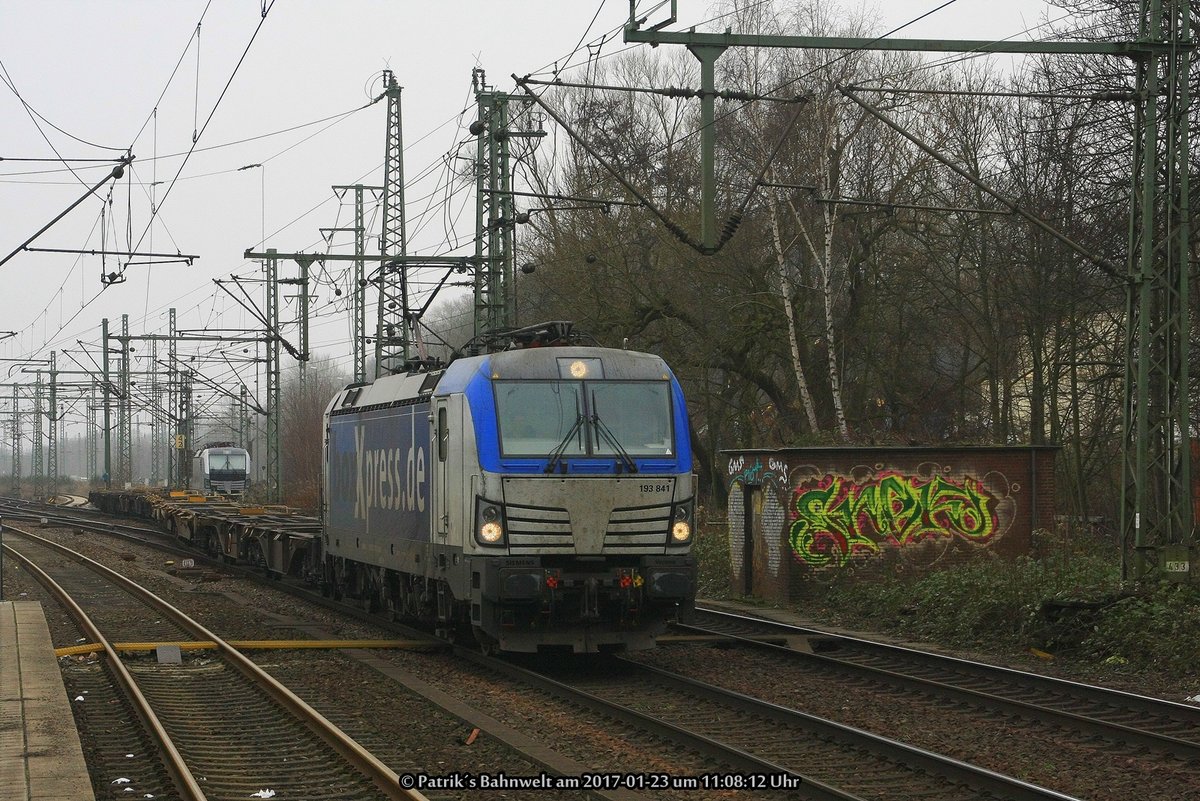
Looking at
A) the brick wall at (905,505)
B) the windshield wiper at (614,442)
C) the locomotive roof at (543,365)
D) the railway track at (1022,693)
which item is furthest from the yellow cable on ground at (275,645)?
the brick wall at (905,505)

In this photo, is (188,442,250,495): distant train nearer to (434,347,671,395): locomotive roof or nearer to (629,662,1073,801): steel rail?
(434,347,671,395): locomotive roof

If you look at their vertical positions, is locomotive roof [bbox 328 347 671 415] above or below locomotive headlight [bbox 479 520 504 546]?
above

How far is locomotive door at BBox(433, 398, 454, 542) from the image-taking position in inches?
525

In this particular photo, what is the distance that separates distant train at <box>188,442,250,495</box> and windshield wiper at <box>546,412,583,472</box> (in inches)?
1955

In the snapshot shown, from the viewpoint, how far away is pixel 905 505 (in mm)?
19109

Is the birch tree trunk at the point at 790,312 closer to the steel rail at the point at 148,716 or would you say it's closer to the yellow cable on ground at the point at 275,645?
the yellow cable on ground at the point at 275,645

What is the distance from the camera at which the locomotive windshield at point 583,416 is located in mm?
12805

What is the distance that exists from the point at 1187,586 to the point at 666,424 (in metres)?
5.64

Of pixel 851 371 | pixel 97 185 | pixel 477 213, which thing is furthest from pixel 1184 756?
pixel 851 371

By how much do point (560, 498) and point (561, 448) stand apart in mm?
473

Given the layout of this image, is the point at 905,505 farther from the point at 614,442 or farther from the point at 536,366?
the point at 536,366

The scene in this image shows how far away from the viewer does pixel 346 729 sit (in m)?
10.2

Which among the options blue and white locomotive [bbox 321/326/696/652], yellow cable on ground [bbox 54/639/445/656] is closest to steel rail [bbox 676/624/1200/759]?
blue and white locomotive [bbox 321/326/696/652]

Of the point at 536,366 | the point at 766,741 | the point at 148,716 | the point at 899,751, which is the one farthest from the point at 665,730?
the point at 536,366
